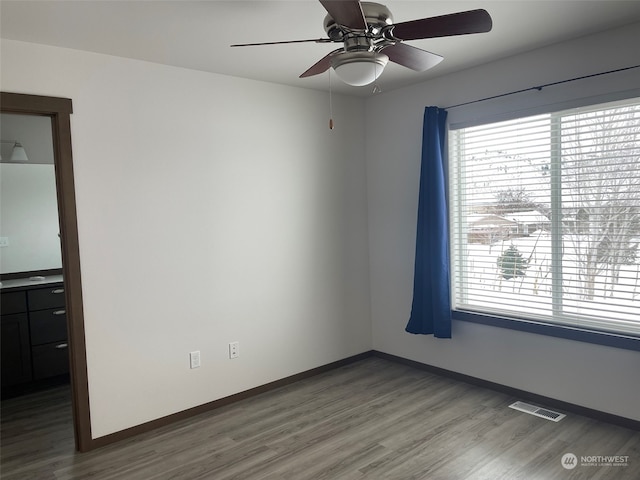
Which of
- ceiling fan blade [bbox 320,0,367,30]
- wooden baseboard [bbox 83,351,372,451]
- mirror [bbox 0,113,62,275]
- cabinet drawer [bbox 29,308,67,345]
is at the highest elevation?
ceiling fan blade [bbox 320,0,367,30]

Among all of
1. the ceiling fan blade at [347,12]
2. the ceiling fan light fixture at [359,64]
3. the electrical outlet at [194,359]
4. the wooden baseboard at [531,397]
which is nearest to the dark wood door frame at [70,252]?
the electrical outlet at [194,359]

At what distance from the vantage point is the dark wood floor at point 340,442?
2.71 metres

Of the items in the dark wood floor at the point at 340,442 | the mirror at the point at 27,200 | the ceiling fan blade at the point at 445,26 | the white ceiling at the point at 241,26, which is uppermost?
the white ceiling at the point at 241,26

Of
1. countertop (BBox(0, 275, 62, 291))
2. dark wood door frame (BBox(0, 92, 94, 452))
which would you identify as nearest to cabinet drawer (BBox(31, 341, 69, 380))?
countertop (BBox(0, 275, 62, 291))

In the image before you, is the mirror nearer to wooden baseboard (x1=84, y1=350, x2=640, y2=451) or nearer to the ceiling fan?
wooden baseboard (x1=84, y1=350, x2=640, y2=451)

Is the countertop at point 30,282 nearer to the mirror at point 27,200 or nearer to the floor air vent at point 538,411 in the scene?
the mirror at point 27,200

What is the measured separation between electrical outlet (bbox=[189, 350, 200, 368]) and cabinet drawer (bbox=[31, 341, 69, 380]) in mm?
1432

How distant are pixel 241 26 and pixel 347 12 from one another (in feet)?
3.56

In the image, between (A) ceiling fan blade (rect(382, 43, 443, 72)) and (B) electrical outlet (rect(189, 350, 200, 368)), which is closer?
(A) ceiling fan blade (rect(382, 43, 443, 72))

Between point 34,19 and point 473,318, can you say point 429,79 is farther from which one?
point 34,19

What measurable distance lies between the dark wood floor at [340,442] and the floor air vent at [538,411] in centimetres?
5

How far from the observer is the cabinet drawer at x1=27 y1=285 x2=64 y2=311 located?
163 inches

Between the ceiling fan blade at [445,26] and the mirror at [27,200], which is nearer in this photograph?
the ceiling fan blade at [445,26]

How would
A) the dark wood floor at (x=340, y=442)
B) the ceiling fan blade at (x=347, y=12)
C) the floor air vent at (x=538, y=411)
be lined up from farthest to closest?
1. the floor air vent at (x=538, y=411)
2. the dark wood floor at (x=340, y=442)
3. the ceiling fan blade at (x=347, y=12)
